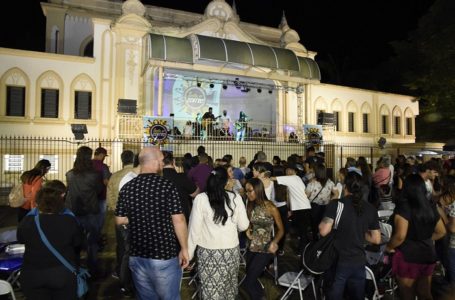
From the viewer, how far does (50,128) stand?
18000 millimetres

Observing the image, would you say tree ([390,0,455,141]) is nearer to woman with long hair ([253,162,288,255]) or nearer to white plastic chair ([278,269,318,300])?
woman with long hair ([253,162,288,255])

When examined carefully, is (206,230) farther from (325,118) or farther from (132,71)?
(325,118)

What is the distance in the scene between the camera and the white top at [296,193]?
6742 mm

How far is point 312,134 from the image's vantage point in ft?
66.1

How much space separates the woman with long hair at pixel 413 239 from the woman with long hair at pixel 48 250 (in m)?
3.52

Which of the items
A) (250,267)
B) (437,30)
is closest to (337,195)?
(250,267)

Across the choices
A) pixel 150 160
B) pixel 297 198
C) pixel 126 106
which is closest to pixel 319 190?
pixel 297 198

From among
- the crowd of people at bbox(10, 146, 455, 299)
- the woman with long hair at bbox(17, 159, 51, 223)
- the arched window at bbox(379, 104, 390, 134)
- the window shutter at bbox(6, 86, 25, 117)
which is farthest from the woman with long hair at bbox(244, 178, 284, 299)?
the arched window at bbox(379, 104, 390, 134)

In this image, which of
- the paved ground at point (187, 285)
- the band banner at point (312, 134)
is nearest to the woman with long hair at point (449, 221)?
the paved ground at point (187, 285)

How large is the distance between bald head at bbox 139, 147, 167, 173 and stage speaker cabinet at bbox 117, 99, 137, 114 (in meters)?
14.2

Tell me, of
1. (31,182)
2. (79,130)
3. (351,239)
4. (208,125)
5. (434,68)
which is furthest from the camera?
(434,68)

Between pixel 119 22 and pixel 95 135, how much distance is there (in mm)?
6032

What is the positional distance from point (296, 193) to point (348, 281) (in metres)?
2.84

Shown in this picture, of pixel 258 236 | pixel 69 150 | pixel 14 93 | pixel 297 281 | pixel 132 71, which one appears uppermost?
pixel 132 71
